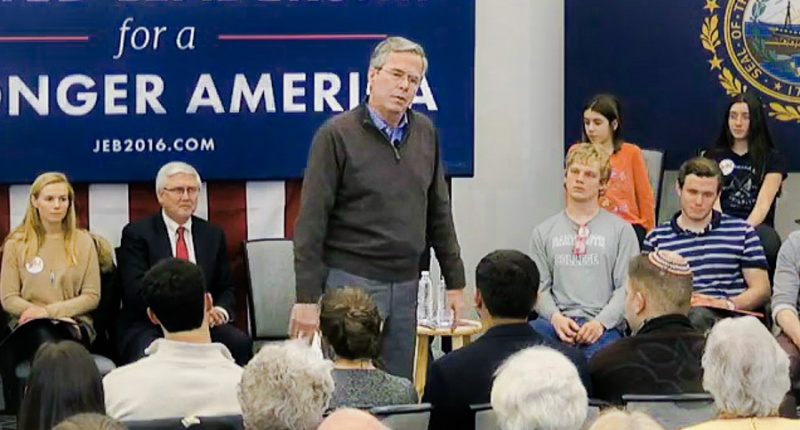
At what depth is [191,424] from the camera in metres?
2.96

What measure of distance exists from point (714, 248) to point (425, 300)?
1.23 meters

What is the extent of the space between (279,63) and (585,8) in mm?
1699

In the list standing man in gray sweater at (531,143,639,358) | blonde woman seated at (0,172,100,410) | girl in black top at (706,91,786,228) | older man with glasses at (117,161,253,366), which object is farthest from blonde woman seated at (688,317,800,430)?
girl in black top at (706,91,786,228)

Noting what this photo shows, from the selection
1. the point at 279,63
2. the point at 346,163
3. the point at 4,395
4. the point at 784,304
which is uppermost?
the point at 279,63

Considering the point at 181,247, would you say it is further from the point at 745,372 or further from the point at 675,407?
the point at 745,372

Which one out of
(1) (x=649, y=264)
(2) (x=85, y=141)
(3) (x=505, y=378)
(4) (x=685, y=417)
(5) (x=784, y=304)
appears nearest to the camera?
(3) (x=505, y=378)

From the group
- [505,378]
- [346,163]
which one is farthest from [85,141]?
[505,378]

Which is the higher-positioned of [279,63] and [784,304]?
[279,63]

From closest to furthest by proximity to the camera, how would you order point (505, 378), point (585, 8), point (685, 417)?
point (505, 378)
point (685, 417)
point (585, 8)

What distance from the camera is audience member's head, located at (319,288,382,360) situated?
10.8 ft

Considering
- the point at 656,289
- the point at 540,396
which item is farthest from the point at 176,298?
the point at 656,289

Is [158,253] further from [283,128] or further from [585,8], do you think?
[585,8]

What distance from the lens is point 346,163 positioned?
4.02m

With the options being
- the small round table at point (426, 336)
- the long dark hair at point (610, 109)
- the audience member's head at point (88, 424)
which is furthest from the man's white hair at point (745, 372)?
the long dark hair at point (610, 109)
